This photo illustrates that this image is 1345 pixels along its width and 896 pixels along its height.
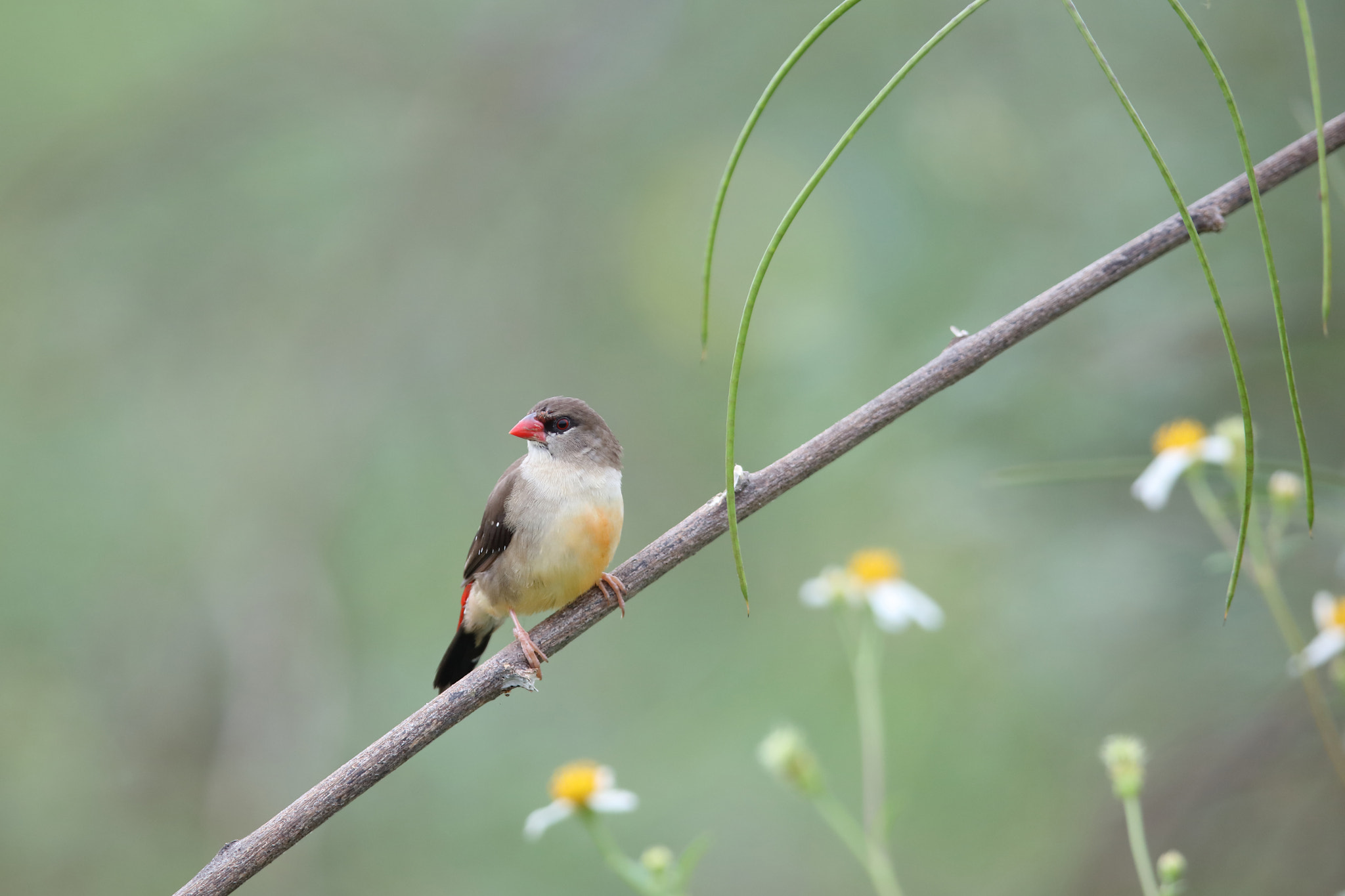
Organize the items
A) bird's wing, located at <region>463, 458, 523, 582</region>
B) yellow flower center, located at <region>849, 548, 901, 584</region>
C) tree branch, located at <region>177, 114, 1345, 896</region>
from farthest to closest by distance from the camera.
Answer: bird's wing, located at <region>463, 458, 523, 582</region> < yellow flower center, located at <region>849, 548, 901, 584</region> < tree branch, located at <region>177, 114, 1345, 896</region>

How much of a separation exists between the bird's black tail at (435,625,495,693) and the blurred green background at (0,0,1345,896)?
66.2 inches

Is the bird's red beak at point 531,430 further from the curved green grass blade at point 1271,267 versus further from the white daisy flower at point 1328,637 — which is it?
the curved green grass blade at point 1271,267

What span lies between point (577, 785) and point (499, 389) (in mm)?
4639

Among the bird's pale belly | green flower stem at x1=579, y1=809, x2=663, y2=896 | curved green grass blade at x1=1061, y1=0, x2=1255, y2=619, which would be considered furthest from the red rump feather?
curved green grass blade at x1=1061, y1=0, x2=1255, y2=619

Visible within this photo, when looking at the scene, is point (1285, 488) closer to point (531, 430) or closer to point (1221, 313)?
point (1221, 313)

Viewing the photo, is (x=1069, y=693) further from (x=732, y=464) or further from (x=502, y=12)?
(x=502, y=12)

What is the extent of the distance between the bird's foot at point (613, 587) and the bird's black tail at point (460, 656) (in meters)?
0.77

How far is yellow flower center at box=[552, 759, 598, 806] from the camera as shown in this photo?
79.3 inches

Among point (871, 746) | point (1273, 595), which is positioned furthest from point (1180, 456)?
point (871, 746)

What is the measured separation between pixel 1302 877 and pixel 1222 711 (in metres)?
0.52

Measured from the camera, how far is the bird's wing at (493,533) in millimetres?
2910

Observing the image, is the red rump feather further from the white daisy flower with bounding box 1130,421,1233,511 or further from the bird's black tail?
the white daisy flower with bounding box 1130,421,1233,511

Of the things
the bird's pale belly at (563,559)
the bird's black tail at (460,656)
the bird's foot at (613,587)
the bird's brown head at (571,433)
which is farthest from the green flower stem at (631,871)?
the bird's black tail at (460,656)

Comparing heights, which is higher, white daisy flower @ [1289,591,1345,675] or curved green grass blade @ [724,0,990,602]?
curved green grass blade @ [724,0,990,602]
